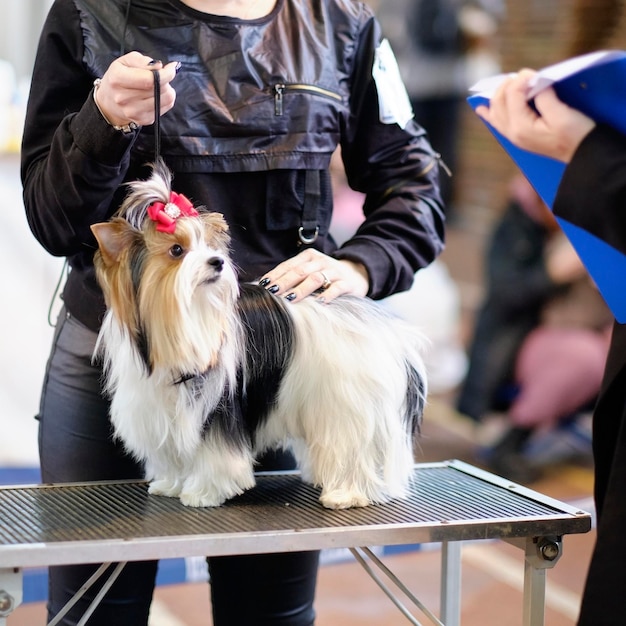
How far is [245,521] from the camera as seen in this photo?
137 cm

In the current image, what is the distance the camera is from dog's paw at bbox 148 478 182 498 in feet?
4.90

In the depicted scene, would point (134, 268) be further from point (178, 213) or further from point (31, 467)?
point (31, 467)

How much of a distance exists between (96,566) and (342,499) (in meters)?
0.41

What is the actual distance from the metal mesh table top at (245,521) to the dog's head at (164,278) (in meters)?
0.22

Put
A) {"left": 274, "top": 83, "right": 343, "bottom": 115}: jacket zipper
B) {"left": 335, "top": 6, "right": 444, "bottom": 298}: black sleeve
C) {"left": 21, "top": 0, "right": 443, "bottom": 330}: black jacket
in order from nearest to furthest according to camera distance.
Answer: {"left": 21, "top": 0, "right": 443, "bottom": 330}: black jacket < {"left": 274, "top": 83, "right": 343, "bottom": 115}: jacket zipper < {"left": 335, "top": 6, "right": 444, "bottom": 298}: black sleeve

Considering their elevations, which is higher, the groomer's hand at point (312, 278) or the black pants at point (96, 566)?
the groomer's hand at point (312, 278)

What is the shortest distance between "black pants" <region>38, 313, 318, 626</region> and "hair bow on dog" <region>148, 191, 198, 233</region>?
0.97 ft

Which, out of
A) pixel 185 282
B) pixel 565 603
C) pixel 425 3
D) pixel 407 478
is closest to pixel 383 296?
pixel 407 478

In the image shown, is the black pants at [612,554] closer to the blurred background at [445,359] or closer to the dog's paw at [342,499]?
the dog's paw at [342,499]

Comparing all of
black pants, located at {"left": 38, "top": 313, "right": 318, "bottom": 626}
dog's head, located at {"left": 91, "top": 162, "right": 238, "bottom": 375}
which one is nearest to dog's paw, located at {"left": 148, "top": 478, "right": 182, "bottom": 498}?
black pants, located at {"left": 38, "top": 313, "right": 318, "bottom": 626}

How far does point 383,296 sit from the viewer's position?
166 cm

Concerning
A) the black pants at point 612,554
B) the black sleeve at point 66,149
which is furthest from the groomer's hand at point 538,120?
the black sleeve at point 66,149

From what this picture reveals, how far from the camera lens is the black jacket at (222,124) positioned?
1428 millimetres

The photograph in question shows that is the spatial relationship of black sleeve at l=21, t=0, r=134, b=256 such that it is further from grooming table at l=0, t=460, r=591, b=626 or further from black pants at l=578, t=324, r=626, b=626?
black pants at l=578, t=324, r=626, b=626
